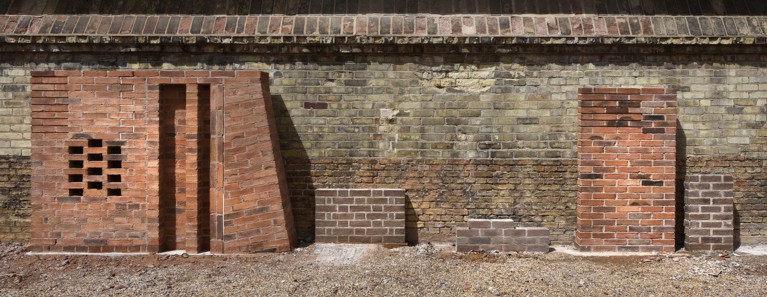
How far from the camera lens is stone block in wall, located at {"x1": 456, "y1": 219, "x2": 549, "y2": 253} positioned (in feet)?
18.0

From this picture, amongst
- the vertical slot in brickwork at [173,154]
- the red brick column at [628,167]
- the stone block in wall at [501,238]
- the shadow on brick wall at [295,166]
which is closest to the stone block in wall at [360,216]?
the shadow on brick wall at [295,166]

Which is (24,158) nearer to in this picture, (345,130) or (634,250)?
(345,130)

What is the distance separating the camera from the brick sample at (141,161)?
17.3 feet

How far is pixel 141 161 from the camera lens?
5281mm

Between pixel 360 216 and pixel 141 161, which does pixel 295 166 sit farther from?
pixel 141 161

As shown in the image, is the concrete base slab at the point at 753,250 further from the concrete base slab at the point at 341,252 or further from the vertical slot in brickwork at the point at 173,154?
the vertical slot in brickwork at the point at 173,154

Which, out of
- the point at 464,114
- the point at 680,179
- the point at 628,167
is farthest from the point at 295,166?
the point at 680,179

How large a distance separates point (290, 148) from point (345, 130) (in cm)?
70

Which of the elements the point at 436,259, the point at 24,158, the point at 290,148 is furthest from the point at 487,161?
the point at 24,158

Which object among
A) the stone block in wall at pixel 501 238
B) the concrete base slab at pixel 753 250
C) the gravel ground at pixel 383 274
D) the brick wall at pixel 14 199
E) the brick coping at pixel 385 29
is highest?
the brick coping at pixel 385 29

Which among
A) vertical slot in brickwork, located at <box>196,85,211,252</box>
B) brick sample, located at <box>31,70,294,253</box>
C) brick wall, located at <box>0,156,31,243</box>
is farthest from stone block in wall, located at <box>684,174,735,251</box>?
brick wall, located at <box>0,156,31,243</box>

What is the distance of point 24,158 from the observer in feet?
19.0

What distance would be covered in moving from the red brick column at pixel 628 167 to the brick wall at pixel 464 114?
35 centimetres

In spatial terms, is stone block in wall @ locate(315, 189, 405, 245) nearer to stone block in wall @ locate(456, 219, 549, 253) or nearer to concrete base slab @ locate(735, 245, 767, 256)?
stone block in wall @ locate(456, 219, 549, 253)
